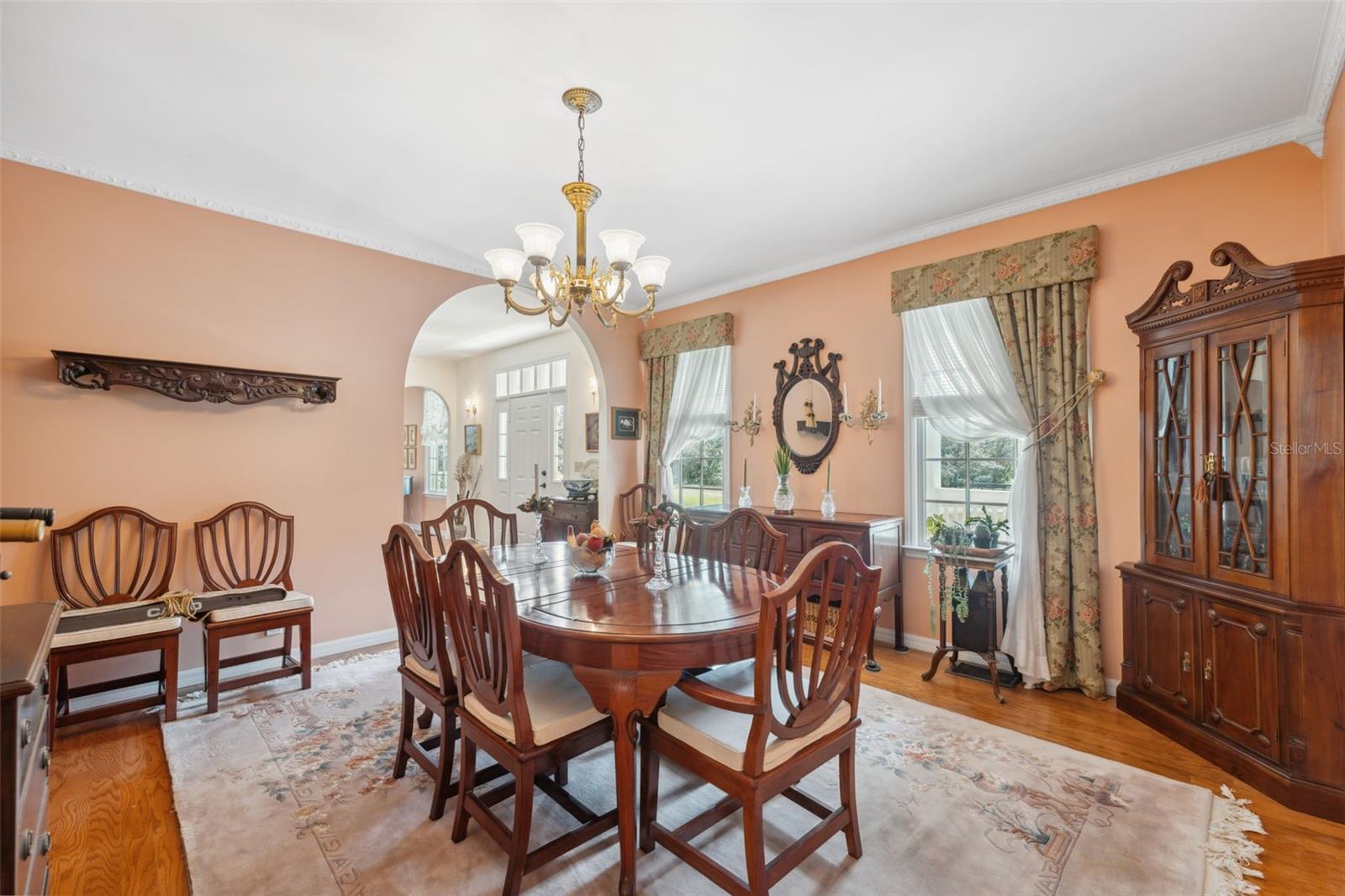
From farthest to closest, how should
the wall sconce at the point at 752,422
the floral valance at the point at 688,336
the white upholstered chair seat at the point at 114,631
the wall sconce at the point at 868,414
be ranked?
the floral valance at the point at 688,336 → the wall sconce at the point at 752,422 → the wall sconce at the point at 868,414 → the white upholstered chair seat at the point at 114,631

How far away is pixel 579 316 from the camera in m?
5.33

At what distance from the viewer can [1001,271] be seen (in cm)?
351

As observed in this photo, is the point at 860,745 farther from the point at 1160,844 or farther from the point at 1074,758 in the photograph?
the point at 1160,844

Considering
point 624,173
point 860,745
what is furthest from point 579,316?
point 860,745

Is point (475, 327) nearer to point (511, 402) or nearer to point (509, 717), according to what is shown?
point (511, 402)

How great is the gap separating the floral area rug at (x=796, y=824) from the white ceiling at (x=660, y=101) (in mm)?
2807

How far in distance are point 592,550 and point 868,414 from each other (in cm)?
250

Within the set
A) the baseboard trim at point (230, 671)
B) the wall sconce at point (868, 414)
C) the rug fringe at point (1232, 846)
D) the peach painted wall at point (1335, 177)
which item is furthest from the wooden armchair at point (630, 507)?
the peach painted wall at point (1335, 177)

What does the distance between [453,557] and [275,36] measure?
201 cm

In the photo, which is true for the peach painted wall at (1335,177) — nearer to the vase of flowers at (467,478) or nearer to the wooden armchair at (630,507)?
the wooden armchair at (630,507)

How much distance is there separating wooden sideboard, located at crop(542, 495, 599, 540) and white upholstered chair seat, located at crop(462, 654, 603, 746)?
3.71 meters

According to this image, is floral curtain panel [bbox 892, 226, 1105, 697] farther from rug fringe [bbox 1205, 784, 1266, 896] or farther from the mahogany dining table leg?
the mahogany dining table leg

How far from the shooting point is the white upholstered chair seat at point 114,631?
254 centimetres

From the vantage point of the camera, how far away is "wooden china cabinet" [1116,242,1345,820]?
214 centimetres
